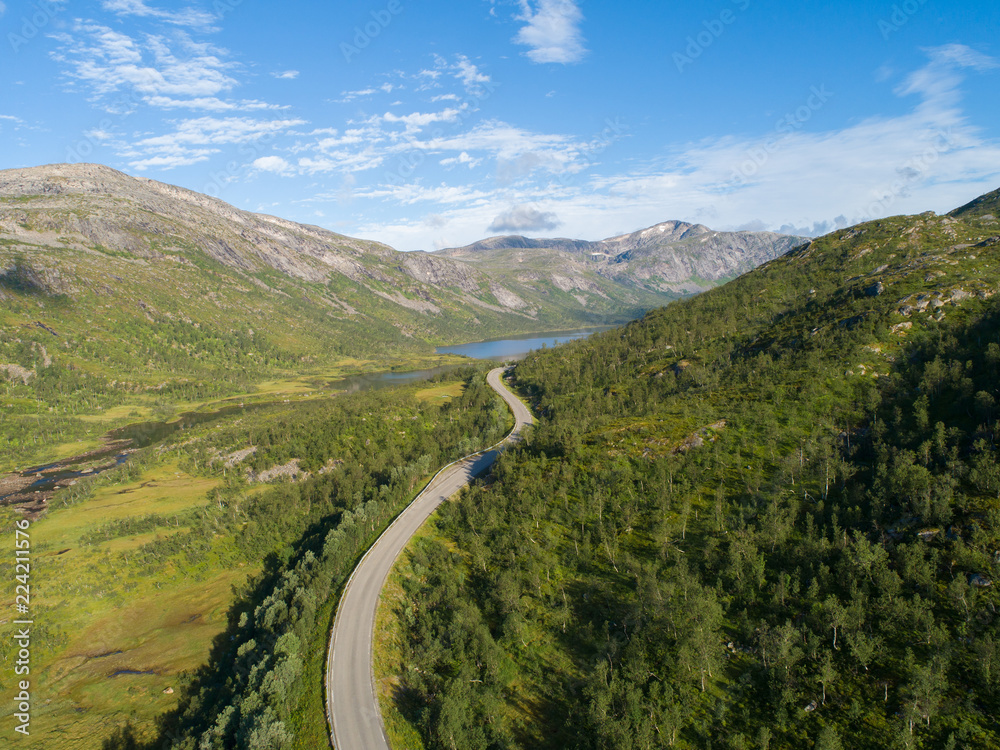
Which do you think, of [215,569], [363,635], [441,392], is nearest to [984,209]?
[441,392]

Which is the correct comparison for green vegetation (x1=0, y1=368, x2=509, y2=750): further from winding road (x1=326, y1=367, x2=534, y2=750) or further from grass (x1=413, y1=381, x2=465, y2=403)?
grass (x1=413, y1=381, x2=465, y2=403)

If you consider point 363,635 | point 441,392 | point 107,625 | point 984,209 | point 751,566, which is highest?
point 984,209

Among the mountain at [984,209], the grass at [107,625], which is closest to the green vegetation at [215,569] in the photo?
the grass at [107,625]

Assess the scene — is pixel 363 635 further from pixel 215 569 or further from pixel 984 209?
pixel 984 209

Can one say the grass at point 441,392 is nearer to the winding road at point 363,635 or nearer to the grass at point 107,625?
the winding road at point 363,635

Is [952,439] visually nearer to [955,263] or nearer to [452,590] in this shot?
[452,590]

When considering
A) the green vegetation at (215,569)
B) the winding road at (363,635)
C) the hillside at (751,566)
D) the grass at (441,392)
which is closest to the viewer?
the hillside at (751,566)

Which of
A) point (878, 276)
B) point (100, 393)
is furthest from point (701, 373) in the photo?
point (100, 393)
